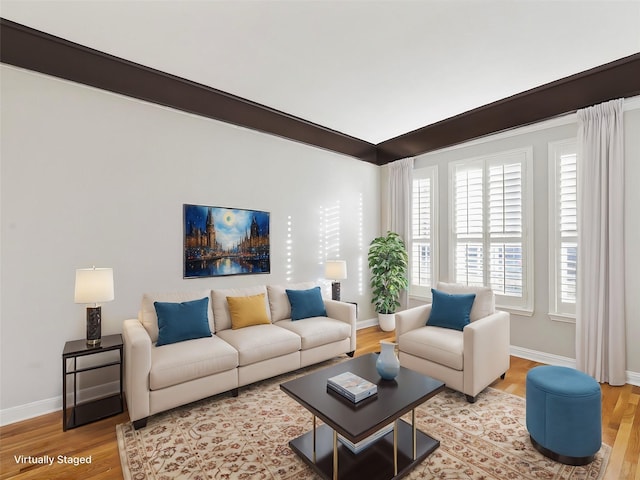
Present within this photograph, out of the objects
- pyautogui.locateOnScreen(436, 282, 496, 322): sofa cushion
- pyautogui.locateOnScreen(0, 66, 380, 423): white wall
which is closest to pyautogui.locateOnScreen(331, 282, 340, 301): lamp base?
pyautogui.locateOnScreen(0, 66, 380, 423): white wall

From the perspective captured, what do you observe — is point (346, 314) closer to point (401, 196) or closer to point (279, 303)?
point (279, 303)

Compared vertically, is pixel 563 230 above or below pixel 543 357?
above

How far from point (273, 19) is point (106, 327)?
10.2 ft

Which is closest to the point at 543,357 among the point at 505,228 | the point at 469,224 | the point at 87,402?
the point at 505,228

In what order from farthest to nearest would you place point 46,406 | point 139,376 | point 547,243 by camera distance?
point 547,243 → point 46,406 → point 139,376

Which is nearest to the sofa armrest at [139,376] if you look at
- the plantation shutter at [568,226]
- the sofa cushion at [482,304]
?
the sofa cushion at [482,304]

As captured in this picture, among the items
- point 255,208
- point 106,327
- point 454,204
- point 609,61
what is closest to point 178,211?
point 255,208

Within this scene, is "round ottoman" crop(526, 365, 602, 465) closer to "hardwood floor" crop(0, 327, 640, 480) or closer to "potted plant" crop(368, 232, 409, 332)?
"hardwood floor" crop(0, 327, 640, 480)

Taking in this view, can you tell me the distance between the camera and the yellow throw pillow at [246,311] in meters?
3.46

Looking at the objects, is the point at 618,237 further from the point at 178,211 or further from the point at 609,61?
the point at 178,211

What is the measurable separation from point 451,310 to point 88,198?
3.77 meters

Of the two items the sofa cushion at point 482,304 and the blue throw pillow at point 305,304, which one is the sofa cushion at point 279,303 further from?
the sofa cushion at point 482,304

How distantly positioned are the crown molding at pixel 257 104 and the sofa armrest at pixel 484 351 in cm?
238

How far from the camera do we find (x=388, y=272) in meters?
5.13
